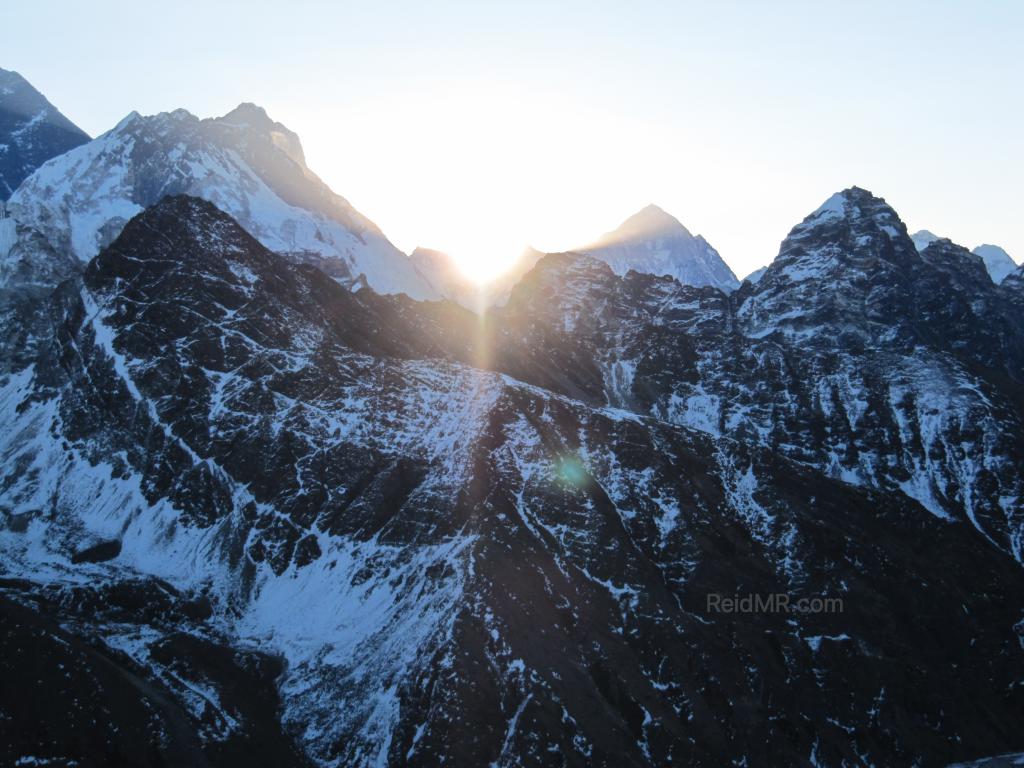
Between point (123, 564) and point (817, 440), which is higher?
point (817, 440)

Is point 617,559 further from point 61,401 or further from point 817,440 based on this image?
point 61,401

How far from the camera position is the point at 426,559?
108 meters

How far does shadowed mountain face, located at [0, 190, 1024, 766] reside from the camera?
88.4m

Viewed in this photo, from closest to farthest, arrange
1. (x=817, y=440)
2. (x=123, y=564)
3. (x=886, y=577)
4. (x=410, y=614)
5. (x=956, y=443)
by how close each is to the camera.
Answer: (x=410, y=614) < (x=123, y=564) < (x=886, y=577) < (x=956, y=443) < (x=817, y=440)

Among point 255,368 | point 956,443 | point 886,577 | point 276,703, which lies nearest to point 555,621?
point 276,703

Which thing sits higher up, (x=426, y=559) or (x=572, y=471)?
(x=572, y=471)

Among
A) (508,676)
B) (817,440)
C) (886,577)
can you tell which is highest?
(817,440)

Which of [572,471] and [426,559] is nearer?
[426,559]

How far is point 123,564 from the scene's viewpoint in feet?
361

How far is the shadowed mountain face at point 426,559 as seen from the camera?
88.4 metres

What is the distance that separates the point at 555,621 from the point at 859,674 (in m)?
40.7

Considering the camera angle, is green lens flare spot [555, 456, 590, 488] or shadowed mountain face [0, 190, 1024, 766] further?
green lens flare spot [555, 456, 590, 488]

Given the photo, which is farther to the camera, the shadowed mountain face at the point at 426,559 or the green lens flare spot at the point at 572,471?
the green lens flare spot at the point at 572,471

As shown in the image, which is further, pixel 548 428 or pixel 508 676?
pixel 548 428
